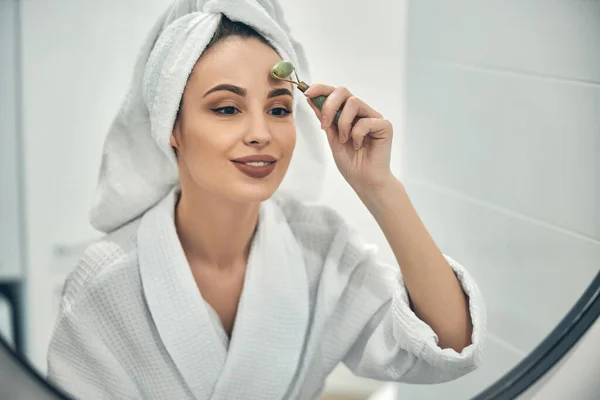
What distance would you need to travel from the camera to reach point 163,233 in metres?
0.70

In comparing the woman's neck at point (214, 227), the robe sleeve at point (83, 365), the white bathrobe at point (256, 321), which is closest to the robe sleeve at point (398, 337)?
the white bathrobe at point (256, 321)

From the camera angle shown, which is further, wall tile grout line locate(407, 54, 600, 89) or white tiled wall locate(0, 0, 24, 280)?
wall tile grout line locate(407, 54, 600, 89)

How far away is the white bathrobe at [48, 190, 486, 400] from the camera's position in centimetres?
69

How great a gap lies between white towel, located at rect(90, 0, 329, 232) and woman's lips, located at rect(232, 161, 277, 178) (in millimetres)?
28

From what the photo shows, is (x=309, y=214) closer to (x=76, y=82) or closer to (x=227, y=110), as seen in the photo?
(x=227, y=110)

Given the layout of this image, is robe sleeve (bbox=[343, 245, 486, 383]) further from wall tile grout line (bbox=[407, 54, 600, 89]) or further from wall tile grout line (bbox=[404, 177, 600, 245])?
wall tile grout line (bbox=[407, 54, 600, 89])

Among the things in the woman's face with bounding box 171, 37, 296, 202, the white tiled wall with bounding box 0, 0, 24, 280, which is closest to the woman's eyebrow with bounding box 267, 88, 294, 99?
the woman's face with bounding box 171, 37, 296, 202

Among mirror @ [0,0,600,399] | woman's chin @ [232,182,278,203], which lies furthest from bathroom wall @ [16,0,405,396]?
woman's chin @ [232,182,278,203]

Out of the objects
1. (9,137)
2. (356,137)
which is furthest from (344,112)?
(9,137)

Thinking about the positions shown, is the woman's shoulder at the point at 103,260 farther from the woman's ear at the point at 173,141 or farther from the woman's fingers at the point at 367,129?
the woman's fingers at the point at 367,129

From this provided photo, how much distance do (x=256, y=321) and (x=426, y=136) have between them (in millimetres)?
240

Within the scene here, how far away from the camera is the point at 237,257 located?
74 cm

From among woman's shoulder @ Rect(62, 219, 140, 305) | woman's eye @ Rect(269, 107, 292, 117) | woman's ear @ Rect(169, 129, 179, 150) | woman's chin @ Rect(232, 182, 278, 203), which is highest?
woman's eye @ Rect(269, 107, 292, 117)

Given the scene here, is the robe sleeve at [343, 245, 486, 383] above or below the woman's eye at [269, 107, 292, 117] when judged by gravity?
below
